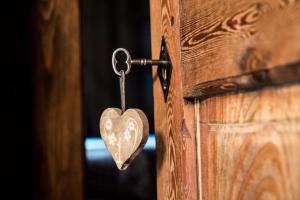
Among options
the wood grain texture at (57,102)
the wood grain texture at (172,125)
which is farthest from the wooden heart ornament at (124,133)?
the wood grain texture at (57,102)

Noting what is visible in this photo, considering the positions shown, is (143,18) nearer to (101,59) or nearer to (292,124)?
→ (101,59)

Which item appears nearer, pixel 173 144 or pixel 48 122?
pixel 173 144

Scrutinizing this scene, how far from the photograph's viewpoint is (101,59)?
5055 mm

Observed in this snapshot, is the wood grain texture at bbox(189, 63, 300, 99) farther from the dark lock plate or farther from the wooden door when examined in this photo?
the dark lock plate

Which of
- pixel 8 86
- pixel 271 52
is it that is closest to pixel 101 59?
pixel 8 86

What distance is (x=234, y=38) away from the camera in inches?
20.8

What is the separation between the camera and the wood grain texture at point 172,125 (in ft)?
2.29

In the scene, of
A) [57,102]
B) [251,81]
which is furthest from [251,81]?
[57,102]

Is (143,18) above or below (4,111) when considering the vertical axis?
above

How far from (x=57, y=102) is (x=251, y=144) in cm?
82

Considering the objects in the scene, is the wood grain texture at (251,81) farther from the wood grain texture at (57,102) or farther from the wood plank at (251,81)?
the wood grain texture at (57,102)

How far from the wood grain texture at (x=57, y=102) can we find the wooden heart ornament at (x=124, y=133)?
41 cm

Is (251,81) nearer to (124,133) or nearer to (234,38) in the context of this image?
(234,38)

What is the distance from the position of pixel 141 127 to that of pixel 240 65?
0.91ft
